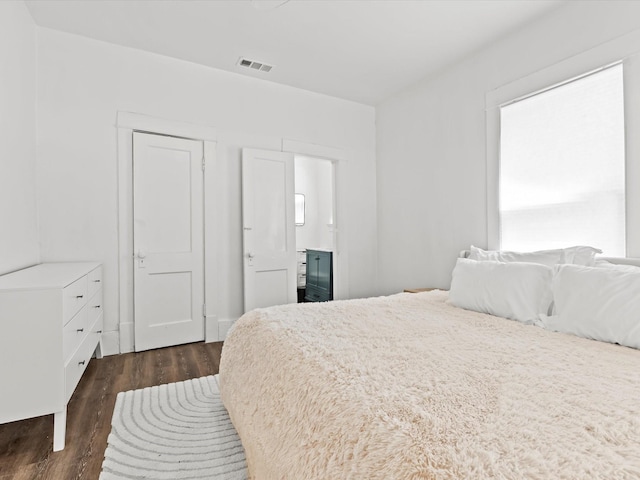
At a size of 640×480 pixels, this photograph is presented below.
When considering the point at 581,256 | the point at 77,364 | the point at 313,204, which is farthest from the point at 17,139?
the point at 313,204

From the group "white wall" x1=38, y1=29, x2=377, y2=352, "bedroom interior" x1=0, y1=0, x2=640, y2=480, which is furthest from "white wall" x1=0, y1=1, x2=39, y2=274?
"white wall" x1=38, y1=29, x2=377, y2=352

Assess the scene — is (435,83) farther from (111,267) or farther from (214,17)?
(111,267)

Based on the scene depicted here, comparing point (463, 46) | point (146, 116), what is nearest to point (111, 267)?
point (146, 116)

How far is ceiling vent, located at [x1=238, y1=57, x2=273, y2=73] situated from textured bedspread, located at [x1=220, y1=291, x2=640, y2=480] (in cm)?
284

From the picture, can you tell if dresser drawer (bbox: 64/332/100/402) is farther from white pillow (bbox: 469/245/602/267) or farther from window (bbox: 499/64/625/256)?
window (bbox: 499/64/625/256)

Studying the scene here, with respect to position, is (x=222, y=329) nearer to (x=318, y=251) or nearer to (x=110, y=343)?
(x=110, y=343)

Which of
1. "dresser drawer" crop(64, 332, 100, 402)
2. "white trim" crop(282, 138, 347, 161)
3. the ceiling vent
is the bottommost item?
"dresser drawer" crop(64, 332, 100, 402)

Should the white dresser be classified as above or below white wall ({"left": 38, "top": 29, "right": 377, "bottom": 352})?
below

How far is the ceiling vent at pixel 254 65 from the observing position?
354cm

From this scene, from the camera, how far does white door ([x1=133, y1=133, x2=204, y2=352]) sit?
10.8 feet

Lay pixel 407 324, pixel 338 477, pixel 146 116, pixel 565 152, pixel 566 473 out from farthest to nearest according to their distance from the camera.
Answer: pixel 146 116 → pixel 565 152 → pixel 407 324 → pixel 338 477 → pixel 566 473

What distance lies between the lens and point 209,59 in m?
3.51

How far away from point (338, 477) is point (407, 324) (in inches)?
41.0

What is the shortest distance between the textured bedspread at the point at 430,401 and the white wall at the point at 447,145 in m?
1.68
